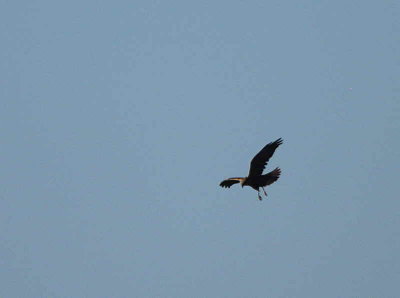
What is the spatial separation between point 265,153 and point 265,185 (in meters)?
2.32

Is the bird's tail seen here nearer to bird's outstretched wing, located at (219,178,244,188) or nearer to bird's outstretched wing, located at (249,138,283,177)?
bird's outstretched wing, located at (249,138,283,177)

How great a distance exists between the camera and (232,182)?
56.8 m

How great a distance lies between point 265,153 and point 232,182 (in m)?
4.03

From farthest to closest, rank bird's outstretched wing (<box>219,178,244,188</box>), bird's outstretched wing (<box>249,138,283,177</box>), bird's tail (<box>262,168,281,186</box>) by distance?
1. bird's outstretched wing (<box>219,178,244,188</box>)
2. bird's tail (<box>262,168,281,186</box>)
3. bird's outstretched wing (<box>249,138,283,177</box>)

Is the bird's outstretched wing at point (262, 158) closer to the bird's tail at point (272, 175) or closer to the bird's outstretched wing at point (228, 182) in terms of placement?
the bird's tail at point (272, 175)

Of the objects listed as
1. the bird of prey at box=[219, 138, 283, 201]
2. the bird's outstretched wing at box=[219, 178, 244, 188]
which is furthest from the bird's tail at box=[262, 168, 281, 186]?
the bird's outstretched wing at box=[219, 178, 244, 188]

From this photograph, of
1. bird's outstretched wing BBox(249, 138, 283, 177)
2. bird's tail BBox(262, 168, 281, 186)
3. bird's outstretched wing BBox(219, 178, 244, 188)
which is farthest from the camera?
bird's outstretched wing BBox(219, 178, 244, 188)

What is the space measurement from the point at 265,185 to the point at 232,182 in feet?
7.81

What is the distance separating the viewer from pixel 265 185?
5509cm

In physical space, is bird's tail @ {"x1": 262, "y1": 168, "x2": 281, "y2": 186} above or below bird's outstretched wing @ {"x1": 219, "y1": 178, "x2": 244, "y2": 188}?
below

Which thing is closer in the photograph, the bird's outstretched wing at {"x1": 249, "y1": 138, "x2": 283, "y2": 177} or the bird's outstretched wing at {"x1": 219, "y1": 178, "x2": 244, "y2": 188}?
the bird's outstretched wing at {"x1": 249, "y1": 138, "x2": 283, "y2": 177}

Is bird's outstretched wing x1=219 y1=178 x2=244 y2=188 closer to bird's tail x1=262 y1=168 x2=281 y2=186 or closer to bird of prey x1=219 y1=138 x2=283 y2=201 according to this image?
bird of prey x1=219 y1=138 x2=283 y2=201

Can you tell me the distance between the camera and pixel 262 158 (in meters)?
53.8

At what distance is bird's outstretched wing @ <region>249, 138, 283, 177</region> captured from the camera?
174 ft
